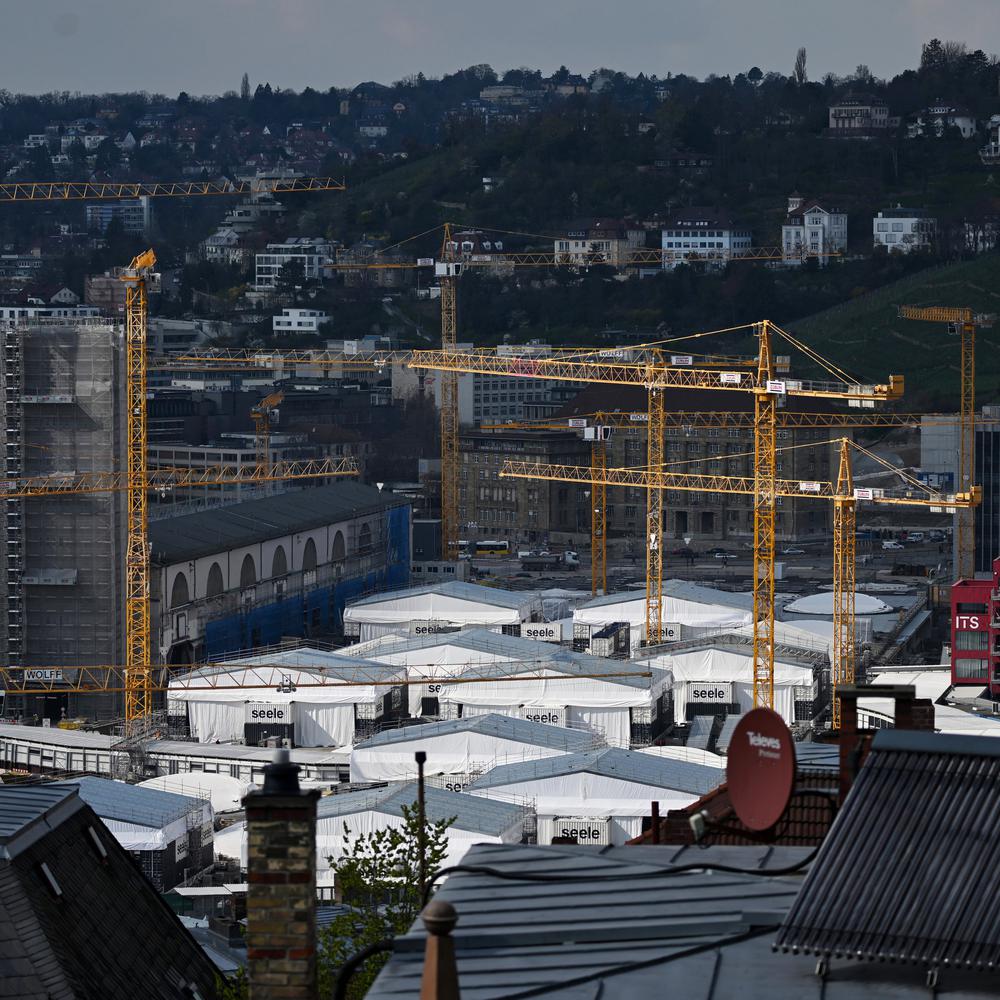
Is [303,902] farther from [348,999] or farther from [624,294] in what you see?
[624,294]

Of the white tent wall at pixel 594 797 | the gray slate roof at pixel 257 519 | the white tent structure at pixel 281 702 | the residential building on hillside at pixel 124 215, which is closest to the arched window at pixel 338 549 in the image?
the gray slate roof at pixel 257 519

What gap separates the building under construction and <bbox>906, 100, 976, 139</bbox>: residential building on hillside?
62637mm

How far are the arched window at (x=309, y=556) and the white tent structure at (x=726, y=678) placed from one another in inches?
459

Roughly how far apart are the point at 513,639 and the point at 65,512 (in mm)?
6919

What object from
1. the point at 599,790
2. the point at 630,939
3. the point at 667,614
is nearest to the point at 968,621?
the point at 667,614

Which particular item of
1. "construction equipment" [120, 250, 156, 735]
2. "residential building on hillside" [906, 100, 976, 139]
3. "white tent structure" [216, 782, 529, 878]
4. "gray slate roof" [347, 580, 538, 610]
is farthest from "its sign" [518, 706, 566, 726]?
"residential building on hillside" [906, 100, 976, 139]

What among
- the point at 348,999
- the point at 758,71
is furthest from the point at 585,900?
the point at 758,71

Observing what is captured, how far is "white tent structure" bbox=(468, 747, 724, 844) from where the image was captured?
73.7 feet

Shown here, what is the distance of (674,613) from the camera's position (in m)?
40.5

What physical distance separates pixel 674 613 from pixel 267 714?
38.6 feet

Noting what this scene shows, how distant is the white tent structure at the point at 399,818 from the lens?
2045 cm

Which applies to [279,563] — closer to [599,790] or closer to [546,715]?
[546,715]

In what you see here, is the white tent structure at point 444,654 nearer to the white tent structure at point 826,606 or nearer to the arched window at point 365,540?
the white tent structure at point 826,606

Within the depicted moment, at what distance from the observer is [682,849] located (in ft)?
20.3
